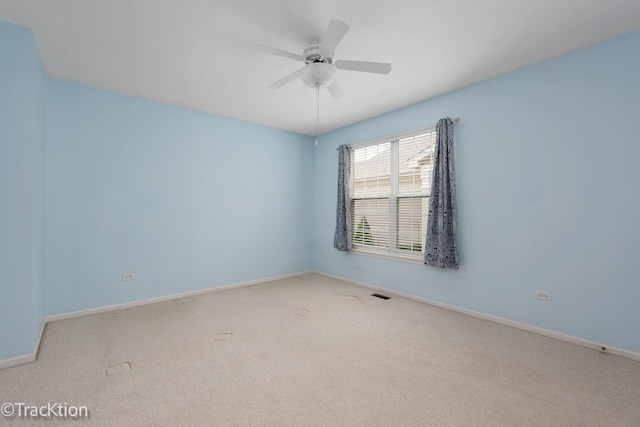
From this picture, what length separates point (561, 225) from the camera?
2.70m

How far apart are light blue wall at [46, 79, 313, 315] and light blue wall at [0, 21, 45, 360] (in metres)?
0.92

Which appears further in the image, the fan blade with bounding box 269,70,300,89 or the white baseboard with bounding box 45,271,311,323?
the white baseboard with bounding box 45,271,311,323

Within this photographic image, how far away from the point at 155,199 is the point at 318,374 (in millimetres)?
3204

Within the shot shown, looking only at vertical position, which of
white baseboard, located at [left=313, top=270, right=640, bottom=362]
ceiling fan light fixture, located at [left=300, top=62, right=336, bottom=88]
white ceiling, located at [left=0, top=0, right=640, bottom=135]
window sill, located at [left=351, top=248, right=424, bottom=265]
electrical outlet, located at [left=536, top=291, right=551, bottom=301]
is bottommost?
white baseboard, located at [left=313, top=270, right=640, bottom=362]

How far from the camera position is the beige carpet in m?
1.67

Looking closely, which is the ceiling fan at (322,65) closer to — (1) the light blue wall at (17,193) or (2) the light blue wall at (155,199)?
(1) the light blue wall at (17,193)

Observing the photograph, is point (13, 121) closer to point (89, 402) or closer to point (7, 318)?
point (7, 318)

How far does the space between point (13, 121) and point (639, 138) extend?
5.29 meters

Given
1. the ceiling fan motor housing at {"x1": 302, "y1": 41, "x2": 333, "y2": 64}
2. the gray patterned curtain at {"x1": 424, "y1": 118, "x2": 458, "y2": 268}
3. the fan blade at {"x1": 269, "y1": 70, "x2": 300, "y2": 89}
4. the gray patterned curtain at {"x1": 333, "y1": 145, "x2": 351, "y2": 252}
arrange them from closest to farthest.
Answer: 1. the ceiling fan motor housing at {"x1": 302, "y1": 41, "x2": 333, "y2": 64}
2. the fan blade at {"x1": 269, "y1": 70, "x2": 300, "y2": 89}
3. the gray patterned curtain at {"x1": 424, "y1": 118, "x2": 458, "y2": 268}
4. the gray patterned curtain at {"x1": 333, "y1": 145, "x2": 351, "y2": 252}

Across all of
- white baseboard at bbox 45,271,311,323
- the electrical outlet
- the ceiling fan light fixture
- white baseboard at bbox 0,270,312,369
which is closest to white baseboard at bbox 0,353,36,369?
white baseboard at bbox 0,270,312,369

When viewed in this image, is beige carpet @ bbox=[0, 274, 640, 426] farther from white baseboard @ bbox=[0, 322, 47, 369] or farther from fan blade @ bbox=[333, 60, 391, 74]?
fan blade @ bbox=[333, 60, 391, 74]

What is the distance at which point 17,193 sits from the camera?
7.41 feet

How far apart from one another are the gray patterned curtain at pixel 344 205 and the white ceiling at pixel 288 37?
1.48 meters

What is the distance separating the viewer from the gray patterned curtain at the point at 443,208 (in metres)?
3.41
